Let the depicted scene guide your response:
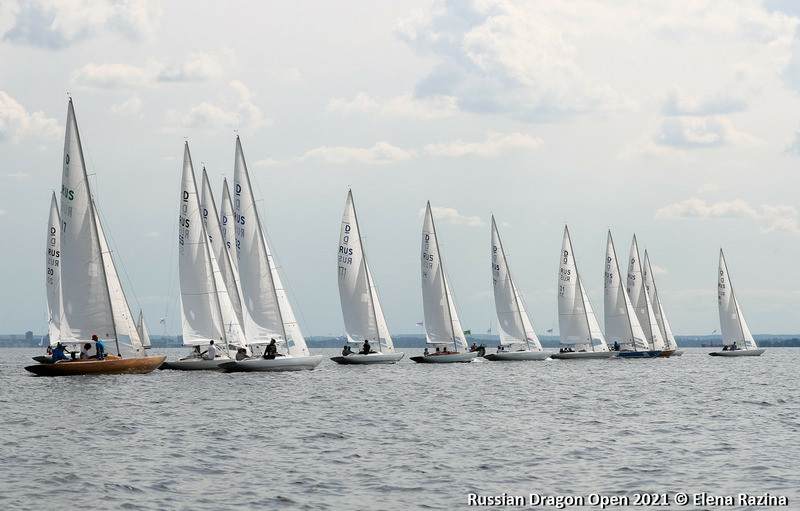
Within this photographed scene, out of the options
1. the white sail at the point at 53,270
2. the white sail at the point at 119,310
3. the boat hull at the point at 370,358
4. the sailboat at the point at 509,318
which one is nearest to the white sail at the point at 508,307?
the sailboat at the point at 509,318

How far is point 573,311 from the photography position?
262ft

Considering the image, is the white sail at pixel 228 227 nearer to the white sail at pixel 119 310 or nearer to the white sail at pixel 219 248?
the white sail at pixel 219 248

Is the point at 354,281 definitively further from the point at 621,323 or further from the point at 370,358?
the point at 621,323

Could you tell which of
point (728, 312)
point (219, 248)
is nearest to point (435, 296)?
point (219, 248)

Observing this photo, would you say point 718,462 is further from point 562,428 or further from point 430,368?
point 430,368

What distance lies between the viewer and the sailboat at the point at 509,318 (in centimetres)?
7571

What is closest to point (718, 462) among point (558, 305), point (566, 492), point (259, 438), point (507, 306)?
point (566, 492)

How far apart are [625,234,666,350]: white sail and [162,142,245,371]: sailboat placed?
48.9 m

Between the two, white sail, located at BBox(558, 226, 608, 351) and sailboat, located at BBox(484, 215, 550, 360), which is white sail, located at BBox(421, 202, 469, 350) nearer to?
sailboat, located at BBox(484, 215, 550, 360)

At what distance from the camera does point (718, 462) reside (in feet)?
71.9

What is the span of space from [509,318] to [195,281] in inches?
1247

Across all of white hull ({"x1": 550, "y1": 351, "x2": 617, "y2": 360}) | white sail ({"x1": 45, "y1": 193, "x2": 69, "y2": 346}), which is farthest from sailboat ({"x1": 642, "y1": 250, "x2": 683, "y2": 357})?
white sail ({"x1": 45, "y1": 193, "x2": 69, "y2": 346})

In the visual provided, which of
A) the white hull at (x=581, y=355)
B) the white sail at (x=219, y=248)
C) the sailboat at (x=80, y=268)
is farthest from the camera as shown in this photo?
the white hull at (x=581, y=355)

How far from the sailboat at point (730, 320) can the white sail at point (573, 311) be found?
2247 cm
